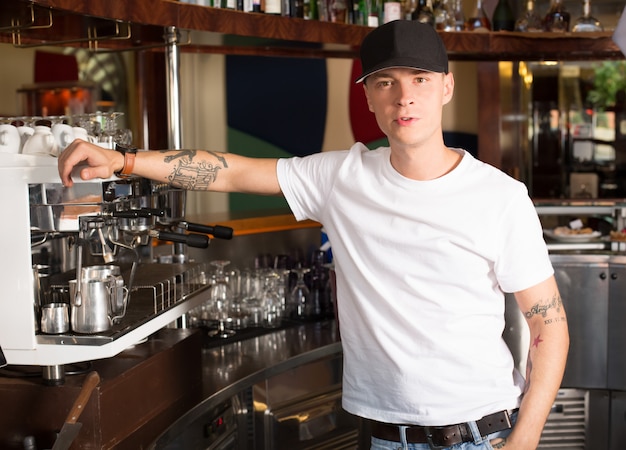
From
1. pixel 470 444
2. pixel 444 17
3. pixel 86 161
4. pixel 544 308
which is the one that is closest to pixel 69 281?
pixel 86 161

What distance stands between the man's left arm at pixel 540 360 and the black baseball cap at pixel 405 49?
0.54m

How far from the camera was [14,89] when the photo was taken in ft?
24.6

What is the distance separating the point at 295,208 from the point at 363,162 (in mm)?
198

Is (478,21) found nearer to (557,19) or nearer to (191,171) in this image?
(557,19)

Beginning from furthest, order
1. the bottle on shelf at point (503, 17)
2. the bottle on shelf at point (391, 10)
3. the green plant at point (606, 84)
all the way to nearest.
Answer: the green plant at point (606, 84), the bottle on shelf at point (503, 17), the bottle on shelf at point (391, 10)

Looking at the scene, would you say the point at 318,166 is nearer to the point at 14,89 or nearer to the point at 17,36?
the point at 17,36

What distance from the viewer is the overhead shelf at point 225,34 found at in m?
2.52

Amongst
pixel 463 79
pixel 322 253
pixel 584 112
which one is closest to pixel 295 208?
pixel 322 253

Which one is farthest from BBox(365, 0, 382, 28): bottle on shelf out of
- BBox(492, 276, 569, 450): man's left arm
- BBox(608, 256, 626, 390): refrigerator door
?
BBox(492, 276, 569, 450): man's left arm

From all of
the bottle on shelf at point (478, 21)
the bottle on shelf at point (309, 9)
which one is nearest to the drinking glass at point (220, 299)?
the bottle on shelf at point (309, 9)

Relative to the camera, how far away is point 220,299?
3.27 meters

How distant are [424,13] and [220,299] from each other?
5.24 ft

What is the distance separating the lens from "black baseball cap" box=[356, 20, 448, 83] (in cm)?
192

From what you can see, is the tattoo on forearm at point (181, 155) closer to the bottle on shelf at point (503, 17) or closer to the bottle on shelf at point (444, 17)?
the bottle on shelf at point (444, 17)
